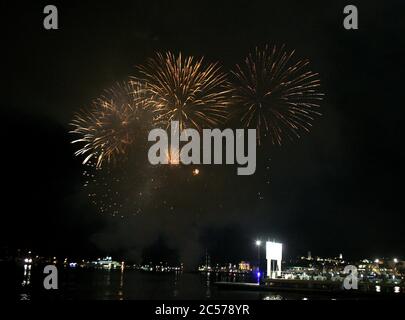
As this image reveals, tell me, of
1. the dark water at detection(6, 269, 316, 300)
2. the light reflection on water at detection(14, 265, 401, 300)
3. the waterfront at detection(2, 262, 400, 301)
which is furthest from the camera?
the dark water at detection(6, 269, 316, 300)

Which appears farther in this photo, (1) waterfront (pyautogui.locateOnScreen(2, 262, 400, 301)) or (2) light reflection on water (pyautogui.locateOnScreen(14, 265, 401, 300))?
(2) light reflection on water (pyautogui.locateOnScreen(14, 265, 401, 300))

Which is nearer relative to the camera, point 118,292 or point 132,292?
point 118,292

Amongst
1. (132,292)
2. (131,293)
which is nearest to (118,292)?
(131,293)

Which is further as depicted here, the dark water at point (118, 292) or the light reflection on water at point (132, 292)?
the dark water at point (118, 292)

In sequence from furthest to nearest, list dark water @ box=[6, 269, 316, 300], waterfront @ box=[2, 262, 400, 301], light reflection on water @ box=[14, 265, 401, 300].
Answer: dark water @ box=[6, 269, 316, 300]
light reflection on water @ box=[14, 265, 401, 300]
waterfront @ box=[2, 262, 400, 301]

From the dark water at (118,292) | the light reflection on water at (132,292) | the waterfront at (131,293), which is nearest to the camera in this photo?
the waterfront at (131,293)

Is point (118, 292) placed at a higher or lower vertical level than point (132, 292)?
higher

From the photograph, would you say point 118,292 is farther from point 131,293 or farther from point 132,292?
point 132,292

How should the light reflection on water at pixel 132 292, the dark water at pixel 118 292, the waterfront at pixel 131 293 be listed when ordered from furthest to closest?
1. the dark water at pixel 118 292
2. the light reflection on water at pixel 132 292
3. the waterfront at pixel 131 293

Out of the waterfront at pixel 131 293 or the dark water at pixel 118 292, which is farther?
the dark water at pixel 118 292
